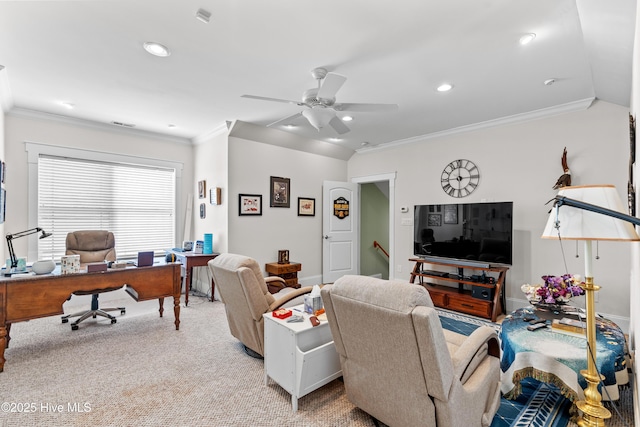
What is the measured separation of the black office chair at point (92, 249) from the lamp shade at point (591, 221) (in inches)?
169

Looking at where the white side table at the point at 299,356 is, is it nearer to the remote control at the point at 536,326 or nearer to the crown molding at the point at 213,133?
the remote control at the point at 536,326

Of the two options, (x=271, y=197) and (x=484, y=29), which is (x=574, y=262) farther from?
Result: (x=271, y=197)

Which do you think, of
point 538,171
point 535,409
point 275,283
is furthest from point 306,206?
point 535,409

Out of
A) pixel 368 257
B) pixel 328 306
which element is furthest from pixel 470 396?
pixel 368 257

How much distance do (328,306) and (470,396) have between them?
2.74 ft

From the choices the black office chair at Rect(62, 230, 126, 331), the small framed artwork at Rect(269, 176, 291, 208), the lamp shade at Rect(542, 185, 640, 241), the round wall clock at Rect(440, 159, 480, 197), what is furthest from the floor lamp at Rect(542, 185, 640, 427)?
the black office chair at Rect(62, 230, 126, 331)

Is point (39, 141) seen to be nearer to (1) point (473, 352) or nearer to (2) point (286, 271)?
(2) point (286, 271)

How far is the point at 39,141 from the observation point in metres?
4.10

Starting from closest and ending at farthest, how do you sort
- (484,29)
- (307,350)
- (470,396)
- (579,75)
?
(470,396) < (307,350) < (484,29) < (579,75)

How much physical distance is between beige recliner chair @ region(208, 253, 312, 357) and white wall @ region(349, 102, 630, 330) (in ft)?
10.2

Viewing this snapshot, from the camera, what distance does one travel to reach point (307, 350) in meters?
2.06

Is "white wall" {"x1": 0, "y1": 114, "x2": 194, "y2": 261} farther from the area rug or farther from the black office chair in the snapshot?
the area rug

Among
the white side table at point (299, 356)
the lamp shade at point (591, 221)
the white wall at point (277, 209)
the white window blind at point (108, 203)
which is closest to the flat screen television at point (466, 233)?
the white wall at point (277, 209)

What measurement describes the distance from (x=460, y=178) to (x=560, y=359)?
321cm
